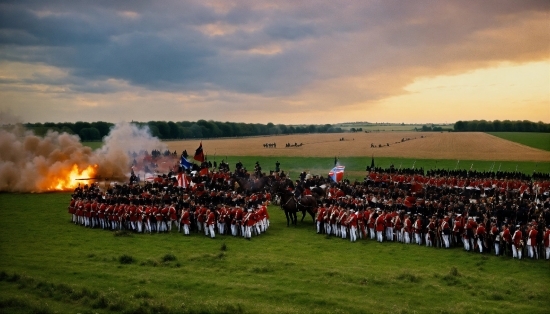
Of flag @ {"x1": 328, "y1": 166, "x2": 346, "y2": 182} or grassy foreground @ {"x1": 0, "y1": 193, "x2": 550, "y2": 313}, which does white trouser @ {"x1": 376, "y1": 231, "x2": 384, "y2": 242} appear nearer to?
grassy foreground @ {"x1": 0, "y1": 193, "x2": 550, "y2": 313}

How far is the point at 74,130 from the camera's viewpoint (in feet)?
373

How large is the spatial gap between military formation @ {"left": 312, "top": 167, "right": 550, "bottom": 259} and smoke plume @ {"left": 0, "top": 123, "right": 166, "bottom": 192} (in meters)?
27.8

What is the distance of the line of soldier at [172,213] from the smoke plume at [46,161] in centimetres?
1797

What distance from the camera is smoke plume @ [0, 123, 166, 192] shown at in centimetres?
4362

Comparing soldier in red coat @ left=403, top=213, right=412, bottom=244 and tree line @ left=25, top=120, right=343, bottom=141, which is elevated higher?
tree line @ left=25, top=120, right=343, bottom=141

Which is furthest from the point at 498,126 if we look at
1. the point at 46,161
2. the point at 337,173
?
the point at 46,161

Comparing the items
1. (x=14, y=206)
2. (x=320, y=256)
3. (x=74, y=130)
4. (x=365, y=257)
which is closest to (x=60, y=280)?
(x=320, y=256)

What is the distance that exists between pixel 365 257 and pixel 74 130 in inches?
4284

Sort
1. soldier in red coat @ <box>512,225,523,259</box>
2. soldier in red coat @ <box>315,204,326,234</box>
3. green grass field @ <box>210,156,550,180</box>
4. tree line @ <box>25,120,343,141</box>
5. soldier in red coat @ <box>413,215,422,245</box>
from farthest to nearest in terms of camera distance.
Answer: tree line @ <box>25,120,343,141</box>, green grass field @ <box>210,156,550,180</box>, soldier in red coat @ <box>315,204,326,234</box>, soldier in red coat @ <box>413,215,422,245</box>, soldier in red coat @ <box>512,225,523,259</box>

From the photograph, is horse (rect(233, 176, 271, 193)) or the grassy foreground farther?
horse (rect(233, 176, 271, 193))

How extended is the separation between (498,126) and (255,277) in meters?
158

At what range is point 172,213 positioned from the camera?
2544cm

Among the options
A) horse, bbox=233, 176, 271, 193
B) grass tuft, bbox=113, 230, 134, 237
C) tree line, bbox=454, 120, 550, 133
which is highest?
tree line, bbox=454, 120, 550, 133

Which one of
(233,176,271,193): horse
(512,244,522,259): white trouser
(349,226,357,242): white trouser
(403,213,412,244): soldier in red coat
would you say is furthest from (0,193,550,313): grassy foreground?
(233,176,271,193): horse
